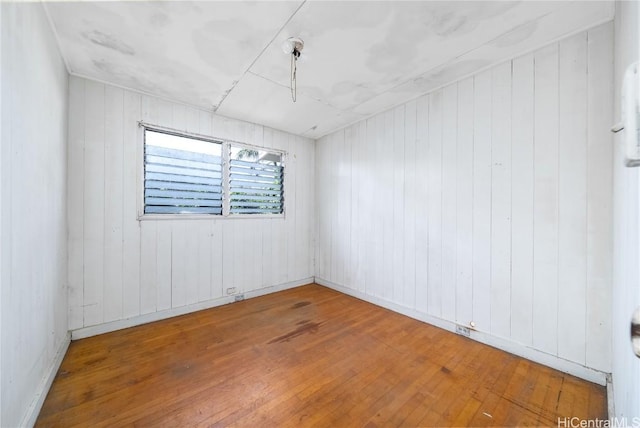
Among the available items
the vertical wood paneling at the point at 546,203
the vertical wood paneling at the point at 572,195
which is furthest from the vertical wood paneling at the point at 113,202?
the vertical wood paneling at the point at 572,195

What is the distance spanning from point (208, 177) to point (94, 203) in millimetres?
1144

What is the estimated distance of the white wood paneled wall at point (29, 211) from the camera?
3.53ft

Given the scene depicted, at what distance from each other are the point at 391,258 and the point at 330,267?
1194 mm

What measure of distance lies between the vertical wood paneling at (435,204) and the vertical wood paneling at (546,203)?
75 cm

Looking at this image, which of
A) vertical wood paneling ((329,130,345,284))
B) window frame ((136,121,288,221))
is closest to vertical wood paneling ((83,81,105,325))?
window frame ((136,121,288,221))

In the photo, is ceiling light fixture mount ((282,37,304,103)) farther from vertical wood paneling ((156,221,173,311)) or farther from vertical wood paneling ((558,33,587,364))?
vertical wood paneling ((156,221,173,311))

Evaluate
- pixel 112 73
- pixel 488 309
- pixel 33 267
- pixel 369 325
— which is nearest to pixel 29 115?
pixel 33 267

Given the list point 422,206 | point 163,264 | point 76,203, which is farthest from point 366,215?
point 76,203

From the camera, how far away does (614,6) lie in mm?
1511

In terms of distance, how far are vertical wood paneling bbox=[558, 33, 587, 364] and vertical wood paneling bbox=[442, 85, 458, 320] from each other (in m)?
0.75

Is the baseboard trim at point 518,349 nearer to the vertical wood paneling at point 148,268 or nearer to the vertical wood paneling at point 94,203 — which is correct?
the vertical wood paneling at point 148,268

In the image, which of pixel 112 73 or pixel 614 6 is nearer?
pixel 614 6

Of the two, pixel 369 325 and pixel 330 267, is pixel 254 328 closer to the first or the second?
pixel 369 325

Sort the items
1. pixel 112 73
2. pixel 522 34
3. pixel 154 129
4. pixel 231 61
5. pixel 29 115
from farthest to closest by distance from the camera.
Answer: pixel 154 129
pixel 112 73
pixel 231 61
pixel 522 34
pixel 29 115
